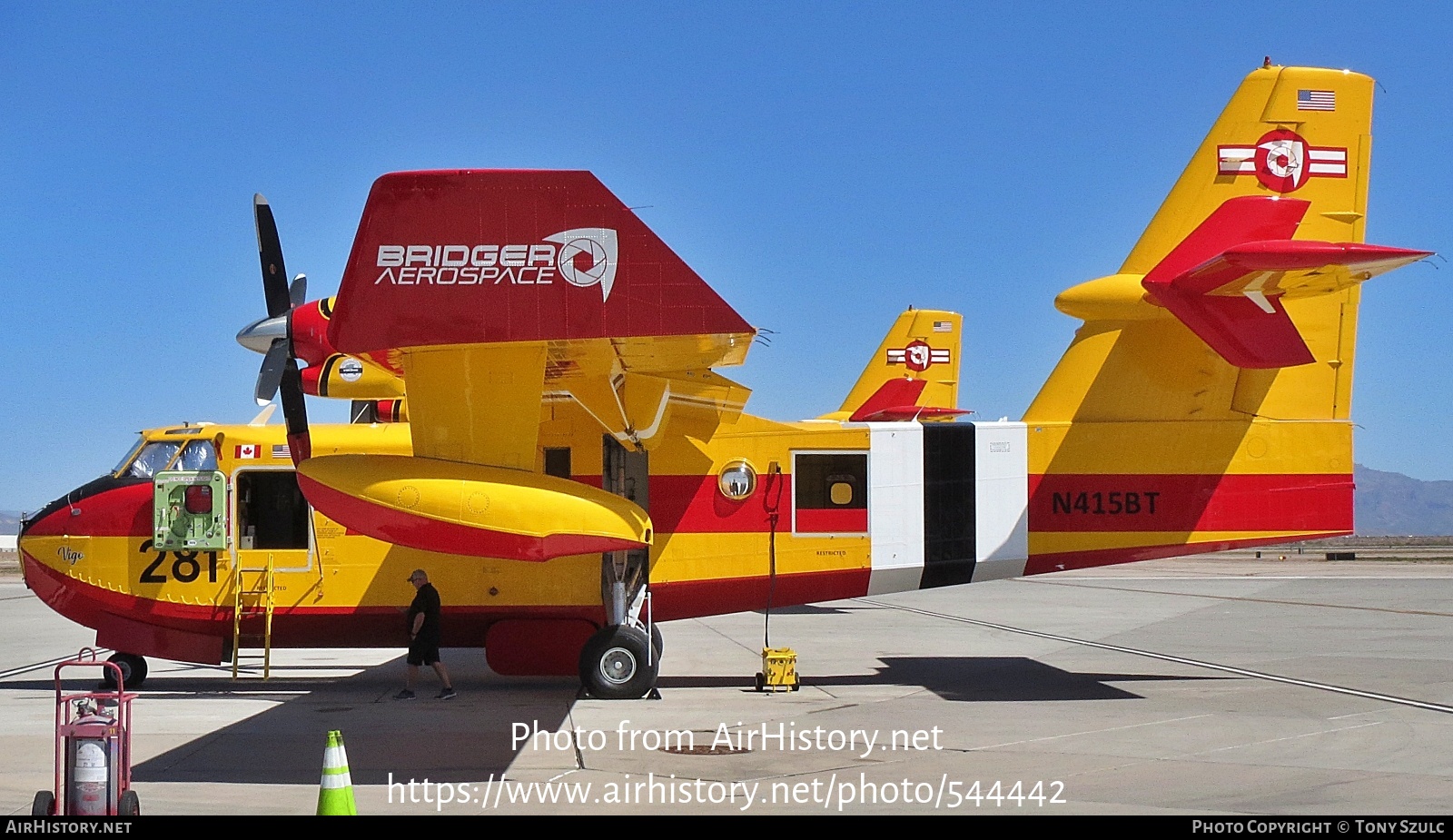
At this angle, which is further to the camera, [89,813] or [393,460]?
[393,460]

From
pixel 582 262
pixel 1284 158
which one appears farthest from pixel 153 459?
pixel 1284 158

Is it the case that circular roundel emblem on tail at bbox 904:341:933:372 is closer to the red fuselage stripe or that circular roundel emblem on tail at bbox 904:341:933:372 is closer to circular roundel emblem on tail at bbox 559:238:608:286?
the red fuselage stripe

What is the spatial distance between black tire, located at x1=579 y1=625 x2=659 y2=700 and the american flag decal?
32.2 feet

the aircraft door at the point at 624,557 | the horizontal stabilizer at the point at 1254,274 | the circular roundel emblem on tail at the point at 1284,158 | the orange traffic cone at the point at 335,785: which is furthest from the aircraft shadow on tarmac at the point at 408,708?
the circular roundel emblem on tail at the point at 1284,158

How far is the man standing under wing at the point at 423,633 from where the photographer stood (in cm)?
1321

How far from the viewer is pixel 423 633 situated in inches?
520

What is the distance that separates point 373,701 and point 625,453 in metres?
3.97

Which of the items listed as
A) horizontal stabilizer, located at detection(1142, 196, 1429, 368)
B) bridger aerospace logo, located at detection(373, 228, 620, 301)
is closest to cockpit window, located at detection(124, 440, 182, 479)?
bridger aerospace logo, located at detection(373, 228, 620, 301)

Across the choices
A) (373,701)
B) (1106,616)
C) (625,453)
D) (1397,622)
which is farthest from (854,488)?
(1397,622)

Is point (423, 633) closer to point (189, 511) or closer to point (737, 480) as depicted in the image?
point (189, 511)
